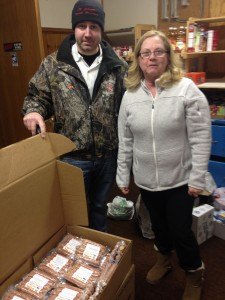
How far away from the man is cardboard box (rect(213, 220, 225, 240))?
3.57 ft

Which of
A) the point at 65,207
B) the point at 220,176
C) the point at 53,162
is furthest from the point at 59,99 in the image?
the point at 220,176

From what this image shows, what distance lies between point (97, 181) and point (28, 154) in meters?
0.65

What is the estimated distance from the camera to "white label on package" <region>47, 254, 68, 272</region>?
3.65 ft

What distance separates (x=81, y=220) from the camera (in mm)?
1235

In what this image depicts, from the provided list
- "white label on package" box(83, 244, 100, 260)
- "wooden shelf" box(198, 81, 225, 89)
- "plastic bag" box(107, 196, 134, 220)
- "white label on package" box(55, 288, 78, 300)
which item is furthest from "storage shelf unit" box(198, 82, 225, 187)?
"white label on package" box(55, 288, 78, 300)

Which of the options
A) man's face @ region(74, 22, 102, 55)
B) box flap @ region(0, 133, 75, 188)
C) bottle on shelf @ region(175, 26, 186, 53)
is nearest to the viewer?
box flap @ region(0, 133, 75, 188)

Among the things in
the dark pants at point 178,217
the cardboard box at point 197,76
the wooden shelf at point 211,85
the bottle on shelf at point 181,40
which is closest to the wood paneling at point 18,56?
the bottle on shelf at point 181,40

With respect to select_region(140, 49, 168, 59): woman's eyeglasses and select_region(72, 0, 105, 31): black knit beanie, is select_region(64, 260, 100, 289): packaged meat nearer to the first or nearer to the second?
select_region(140, 49, 168, 59): woman's eyeglasses

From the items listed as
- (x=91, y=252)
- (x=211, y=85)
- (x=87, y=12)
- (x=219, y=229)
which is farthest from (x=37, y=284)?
(x=211, y=85)

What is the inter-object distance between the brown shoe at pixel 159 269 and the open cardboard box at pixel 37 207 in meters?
0.59

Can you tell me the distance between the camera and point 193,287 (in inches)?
58.6

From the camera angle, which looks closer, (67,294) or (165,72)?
(67,294)

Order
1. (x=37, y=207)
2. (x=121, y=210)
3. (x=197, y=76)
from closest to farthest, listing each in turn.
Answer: (x=37, y=207) → (x=121, y=210) → (x=197, y=76)

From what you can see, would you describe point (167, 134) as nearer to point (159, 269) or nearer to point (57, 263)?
point (57, 263)
